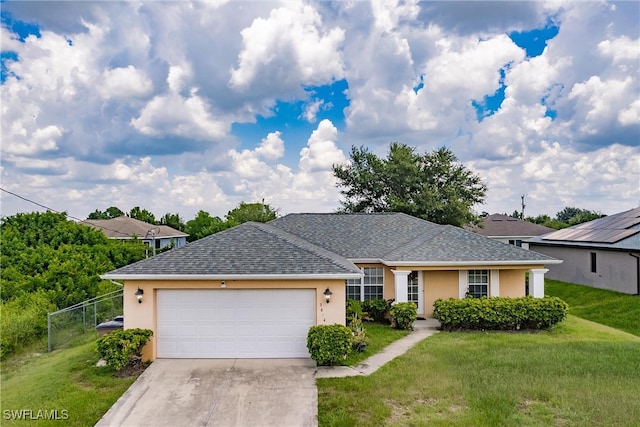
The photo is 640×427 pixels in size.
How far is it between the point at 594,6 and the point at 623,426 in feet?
49.9

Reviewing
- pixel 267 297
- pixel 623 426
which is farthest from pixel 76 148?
pixel 623 426

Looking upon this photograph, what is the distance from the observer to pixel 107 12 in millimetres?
14617

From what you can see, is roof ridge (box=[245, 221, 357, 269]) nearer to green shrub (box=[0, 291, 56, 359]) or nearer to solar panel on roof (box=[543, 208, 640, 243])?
green shrub (box=[0, 291, 56, 359])

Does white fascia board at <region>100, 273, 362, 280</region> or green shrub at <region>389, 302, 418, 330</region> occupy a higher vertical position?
white fascia board at <region>100, 273, 362, 280</region>

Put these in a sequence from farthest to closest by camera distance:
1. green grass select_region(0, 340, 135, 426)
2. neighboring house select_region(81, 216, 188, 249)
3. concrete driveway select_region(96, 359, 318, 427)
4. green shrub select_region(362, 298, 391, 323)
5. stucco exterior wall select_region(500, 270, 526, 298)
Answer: neighboring house select_region(81, 216, 188, 249), stucco exterior wall select_region(500, 270, 526, 298), green shrub select_region(362, 298, 391, 323), green grass select_region(0, 340, 135, 426), concrete driveway select_region(96, 359, 318, 427)

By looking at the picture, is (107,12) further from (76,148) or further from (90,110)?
(76,148)

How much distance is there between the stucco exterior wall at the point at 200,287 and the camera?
34.4 ft

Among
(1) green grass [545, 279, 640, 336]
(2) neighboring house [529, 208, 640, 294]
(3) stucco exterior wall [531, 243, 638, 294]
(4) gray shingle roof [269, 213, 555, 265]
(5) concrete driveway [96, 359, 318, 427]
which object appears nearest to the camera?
(5) concrete driveway [96, 359, 318, 427]

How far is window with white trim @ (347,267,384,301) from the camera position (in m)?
16.0

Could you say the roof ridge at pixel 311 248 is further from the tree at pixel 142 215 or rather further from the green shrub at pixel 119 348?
the tree at pixel 142 215

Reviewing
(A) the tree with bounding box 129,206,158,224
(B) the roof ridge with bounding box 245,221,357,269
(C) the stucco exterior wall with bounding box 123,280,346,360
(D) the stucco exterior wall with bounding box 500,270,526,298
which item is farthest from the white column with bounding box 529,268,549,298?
(A) the tree with bounding box 129,206,158,224

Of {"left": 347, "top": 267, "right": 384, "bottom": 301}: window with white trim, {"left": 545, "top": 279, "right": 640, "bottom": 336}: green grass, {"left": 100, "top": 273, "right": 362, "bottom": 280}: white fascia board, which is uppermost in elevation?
{"left": 100, "top": 273, "right": 362, "bottom": 280}: white fascia board

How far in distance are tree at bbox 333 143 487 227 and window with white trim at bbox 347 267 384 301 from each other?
17.2 metres

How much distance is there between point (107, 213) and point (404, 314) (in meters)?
59.8
